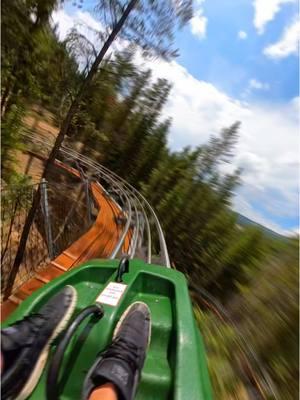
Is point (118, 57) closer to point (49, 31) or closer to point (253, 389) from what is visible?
point (49, 31)

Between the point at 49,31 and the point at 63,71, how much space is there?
666 millimetres

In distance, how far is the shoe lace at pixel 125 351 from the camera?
1.14m

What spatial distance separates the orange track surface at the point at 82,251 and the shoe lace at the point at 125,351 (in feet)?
2.54

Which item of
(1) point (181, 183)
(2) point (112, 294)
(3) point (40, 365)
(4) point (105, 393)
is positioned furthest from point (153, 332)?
(1) point (181, 183)

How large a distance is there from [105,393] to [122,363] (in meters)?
0.12

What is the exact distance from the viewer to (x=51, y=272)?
2346 mm

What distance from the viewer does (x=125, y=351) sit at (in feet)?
3.85

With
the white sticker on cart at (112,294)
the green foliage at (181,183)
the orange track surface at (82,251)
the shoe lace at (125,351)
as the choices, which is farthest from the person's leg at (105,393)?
the green foliage at (181,183)

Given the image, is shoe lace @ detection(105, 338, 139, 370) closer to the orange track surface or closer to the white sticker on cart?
the white sticker on cart

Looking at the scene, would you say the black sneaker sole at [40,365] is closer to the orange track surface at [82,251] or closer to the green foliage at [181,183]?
the orange track surface at [82,251]

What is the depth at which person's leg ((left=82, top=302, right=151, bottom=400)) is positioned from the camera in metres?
1.05

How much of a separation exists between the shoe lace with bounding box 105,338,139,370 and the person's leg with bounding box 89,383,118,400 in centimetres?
11

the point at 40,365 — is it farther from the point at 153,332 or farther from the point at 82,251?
the point at 82,251

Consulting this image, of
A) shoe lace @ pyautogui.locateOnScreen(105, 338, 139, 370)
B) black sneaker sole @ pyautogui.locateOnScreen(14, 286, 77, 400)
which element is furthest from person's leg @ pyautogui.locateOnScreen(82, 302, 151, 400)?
black sneaker sole @ pyautogui.locateOnScreen(14, 286, 77, 400)
